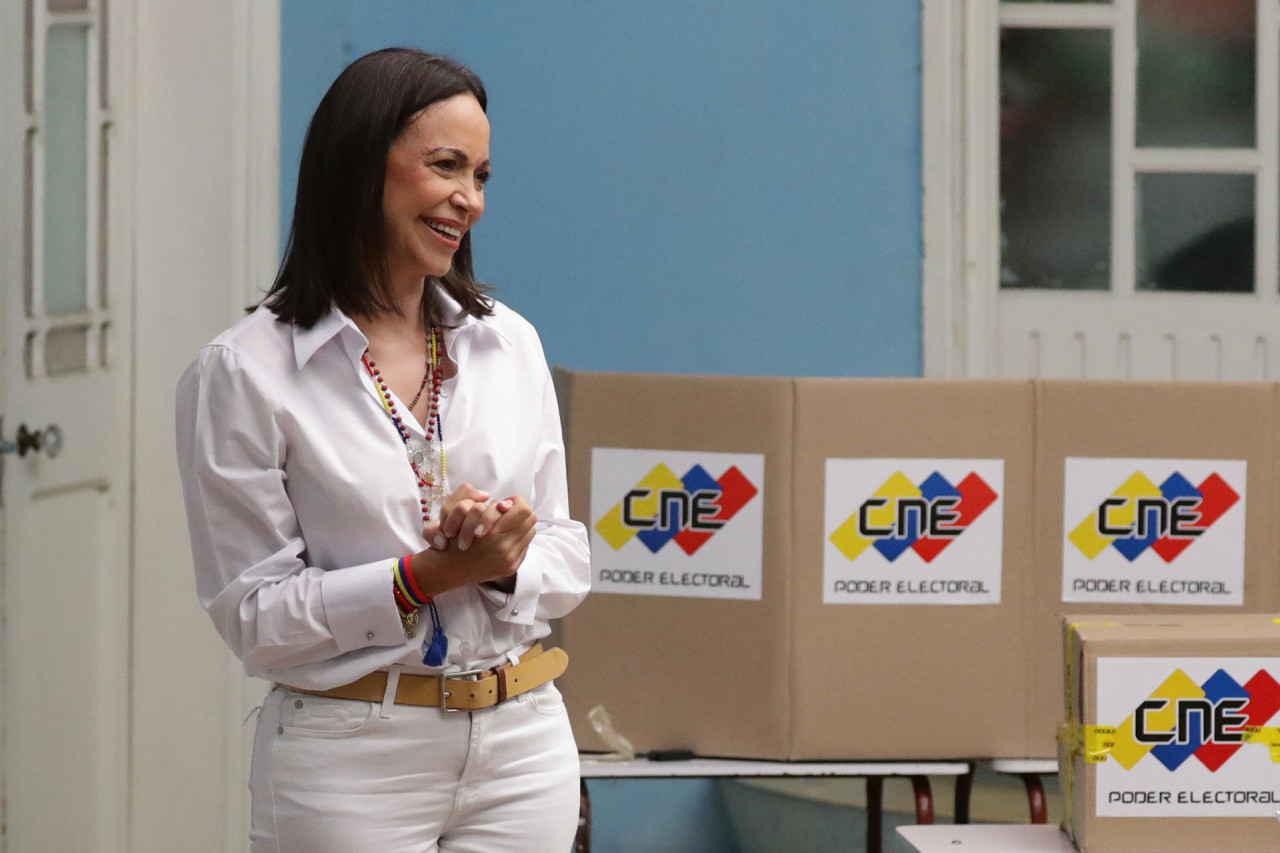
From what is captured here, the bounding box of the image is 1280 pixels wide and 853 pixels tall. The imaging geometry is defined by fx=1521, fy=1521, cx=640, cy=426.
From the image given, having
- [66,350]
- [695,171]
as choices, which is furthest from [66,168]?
[695,171]

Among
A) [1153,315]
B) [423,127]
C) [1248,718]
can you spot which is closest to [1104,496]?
[1248,718]

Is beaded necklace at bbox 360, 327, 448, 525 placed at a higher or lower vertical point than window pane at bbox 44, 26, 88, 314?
lower

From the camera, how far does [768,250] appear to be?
304 cm

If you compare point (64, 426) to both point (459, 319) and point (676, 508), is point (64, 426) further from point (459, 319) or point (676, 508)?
point (459, 319)

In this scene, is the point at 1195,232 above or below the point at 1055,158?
below

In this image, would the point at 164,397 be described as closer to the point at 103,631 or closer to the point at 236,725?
the point at 103,631

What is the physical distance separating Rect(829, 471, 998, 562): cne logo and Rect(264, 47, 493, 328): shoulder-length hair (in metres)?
0.98

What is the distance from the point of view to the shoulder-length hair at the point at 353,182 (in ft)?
4.15

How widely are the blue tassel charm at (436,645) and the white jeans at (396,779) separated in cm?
4

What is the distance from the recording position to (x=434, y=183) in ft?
4.16

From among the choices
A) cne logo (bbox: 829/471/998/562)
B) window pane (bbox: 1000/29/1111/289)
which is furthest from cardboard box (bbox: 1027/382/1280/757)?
window pane (bbox: 1000/29/1111/289)

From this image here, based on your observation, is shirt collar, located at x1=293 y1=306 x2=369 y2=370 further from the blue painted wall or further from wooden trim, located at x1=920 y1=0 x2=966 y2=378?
wooden trim, located at x1=920 y1=0 x2=966 y2=378

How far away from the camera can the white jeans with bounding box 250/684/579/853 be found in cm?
122

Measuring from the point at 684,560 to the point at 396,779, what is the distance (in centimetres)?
95
